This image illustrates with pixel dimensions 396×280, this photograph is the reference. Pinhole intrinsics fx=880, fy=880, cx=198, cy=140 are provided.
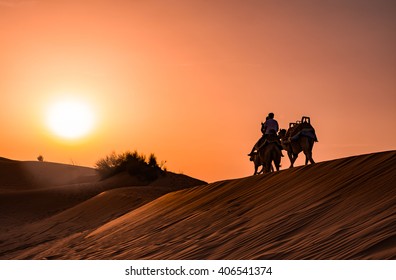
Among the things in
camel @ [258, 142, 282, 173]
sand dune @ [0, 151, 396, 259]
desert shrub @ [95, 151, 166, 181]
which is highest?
desert shrub @ [95, 151, 166, 181]

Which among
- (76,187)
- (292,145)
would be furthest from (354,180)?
(76,187)

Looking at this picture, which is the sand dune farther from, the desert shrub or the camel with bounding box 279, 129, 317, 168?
the desert shrub

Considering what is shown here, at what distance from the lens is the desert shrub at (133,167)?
50.4m

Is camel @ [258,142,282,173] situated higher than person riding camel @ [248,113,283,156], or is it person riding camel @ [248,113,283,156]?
person riding camel @ [248,113,283,156]

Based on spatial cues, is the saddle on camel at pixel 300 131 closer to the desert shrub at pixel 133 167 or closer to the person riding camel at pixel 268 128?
the person riding camel at pixel 268 128

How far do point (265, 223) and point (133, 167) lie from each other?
3450cm

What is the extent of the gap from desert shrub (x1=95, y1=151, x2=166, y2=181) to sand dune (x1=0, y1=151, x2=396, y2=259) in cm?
2139

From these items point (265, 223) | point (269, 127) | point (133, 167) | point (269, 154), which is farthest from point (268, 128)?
point (133, 167)

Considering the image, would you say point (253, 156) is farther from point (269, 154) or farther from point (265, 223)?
point (265, 223)

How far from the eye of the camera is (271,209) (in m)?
18.4

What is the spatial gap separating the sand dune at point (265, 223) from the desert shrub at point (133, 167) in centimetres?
2139

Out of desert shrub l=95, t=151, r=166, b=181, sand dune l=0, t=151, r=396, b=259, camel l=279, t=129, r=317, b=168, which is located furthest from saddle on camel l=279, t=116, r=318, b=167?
desert shrub l=95, t=151, r=166, b=181

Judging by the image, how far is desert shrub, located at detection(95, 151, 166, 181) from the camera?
5041 cm

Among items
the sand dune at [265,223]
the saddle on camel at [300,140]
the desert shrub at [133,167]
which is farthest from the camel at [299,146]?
the desert shrub at [133,167]
